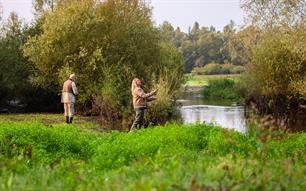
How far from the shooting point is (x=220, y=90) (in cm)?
6316

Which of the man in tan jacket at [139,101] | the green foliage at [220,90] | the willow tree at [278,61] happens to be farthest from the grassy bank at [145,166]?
the green foliage at [220,90]

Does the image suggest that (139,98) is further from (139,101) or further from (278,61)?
(278,61)

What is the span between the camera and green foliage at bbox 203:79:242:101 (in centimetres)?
6103

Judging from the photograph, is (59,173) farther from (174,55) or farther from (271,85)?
(174,55)

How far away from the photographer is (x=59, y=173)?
7445 mm

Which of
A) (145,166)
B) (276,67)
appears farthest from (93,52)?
(145,166)

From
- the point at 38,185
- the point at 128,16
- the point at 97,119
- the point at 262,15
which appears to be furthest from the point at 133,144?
the point at 262,15

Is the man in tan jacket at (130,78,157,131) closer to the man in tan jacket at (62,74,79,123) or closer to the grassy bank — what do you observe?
the man in tan jacket at (62,74,79,123)

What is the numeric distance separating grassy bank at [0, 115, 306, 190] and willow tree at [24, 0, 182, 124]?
56.8 ft

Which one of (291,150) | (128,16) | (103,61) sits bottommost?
(291,150)

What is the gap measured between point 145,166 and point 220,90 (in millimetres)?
56253

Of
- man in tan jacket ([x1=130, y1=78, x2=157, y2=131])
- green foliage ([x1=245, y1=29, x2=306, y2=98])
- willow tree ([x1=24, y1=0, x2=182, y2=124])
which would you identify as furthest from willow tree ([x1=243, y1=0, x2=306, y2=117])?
man in tan jacket ([x1=130, y1=78, x2=157, y2=131])

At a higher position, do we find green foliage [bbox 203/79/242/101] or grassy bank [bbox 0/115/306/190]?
green foliage [bbox 203/79/242/101]

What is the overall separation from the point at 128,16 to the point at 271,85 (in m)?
11.9
